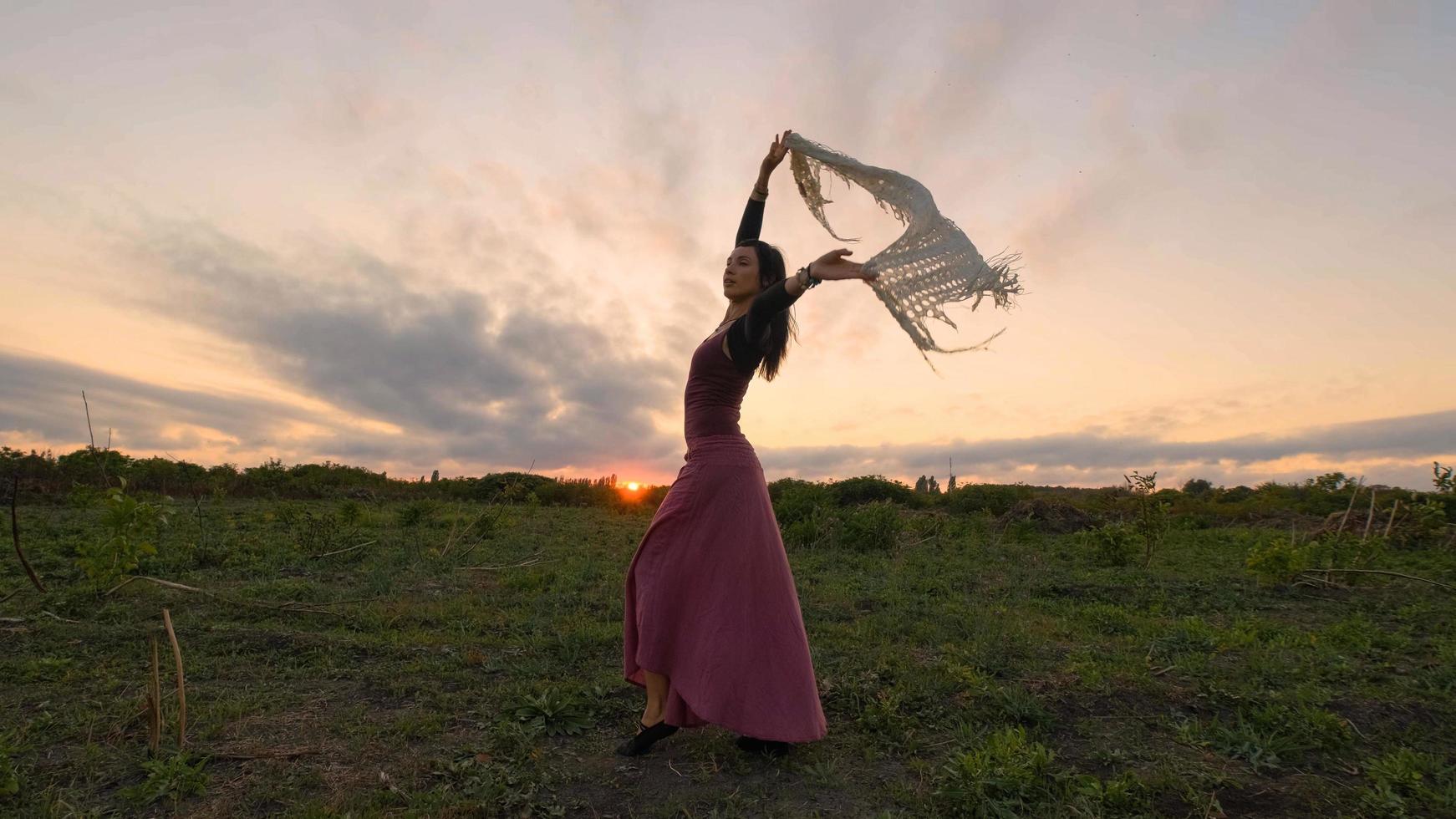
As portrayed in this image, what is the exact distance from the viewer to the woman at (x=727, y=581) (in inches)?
133

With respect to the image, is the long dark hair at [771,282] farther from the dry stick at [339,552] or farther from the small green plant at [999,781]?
the dry stick at [339,552]

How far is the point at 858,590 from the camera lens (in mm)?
7242

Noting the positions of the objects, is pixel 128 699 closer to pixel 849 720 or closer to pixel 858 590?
pixel 849 720

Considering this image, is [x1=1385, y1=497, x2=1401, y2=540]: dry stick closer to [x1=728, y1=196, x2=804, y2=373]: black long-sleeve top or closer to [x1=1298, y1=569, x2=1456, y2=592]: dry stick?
[x1=1298, y1=569, x2=1456, y2=592]: dry stick

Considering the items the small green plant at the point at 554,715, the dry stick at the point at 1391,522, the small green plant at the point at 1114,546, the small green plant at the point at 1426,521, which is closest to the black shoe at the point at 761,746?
the small green plant at the point at 554,715

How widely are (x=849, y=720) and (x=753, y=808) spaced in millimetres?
1083

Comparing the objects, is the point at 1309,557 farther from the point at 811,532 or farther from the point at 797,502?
the point at 797,502

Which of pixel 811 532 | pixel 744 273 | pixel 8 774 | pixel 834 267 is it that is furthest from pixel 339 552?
pixel 834 267

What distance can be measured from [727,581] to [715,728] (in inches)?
40.3

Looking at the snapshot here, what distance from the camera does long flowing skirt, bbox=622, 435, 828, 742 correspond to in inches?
133

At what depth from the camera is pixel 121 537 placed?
18.5ft

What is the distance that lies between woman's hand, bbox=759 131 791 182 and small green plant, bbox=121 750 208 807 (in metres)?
3.57

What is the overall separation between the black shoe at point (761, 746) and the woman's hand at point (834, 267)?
209cm

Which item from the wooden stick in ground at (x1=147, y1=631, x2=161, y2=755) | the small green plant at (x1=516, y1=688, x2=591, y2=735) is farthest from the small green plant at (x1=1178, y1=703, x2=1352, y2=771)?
the wooden stick in ground at (x1=147, y1=631, x2=161, y2=755)
